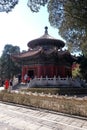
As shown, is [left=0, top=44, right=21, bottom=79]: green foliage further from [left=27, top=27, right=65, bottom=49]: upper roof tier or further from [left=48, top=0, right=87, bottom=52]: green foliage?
[left=48, top=0, right=87, bottom=52]: green foliage

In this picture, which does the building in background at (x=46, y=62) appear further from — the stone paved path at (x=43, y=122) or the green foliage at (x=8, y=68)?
the stone paved path at (x=43, y=122)

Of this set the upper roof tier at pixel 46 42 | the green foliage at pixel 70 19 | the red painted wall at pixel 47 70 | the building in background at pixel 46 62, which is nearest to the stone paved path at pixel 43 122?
the green foliage at pixel 70 19

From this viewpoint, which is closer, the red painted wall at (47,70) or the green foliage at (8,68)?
→ the red painted wall at (47,70)

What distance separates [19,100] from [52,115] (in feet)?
14.4

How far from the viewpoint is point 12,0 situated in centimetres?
1195

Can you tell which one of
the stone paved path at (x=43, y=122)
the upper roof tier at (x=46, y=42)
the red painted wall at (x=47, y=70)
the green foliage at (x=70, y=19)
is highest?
the upper roof tier at (x=46, y=42)

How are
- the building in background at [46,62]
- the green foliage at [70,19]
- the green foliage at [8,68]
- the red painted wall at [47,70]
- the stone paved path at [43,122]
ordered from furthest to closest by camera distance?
the green foliage at [8,68] → the red painted wall at [47,70] → the building in background at [46,62] → the green foliage at [70,19] → the stone paved path at [43,122]

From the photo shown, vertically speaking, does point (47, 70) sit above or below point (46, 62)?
below

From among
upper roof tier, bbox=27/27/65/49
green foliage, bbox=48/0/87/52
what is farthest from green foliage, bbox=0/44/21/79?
green foliage, bbox=48/0/87/52

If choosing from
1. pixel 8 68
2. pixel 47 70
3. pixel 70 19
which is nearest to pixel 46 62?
pixel 47 70

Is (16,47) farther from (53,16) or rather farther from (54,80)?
(53,16)

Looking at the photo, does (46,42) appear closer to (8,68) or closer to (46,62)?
(46,62)

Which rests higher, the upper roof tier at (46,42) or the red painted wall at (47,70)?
the upper roof tier at (46,42)

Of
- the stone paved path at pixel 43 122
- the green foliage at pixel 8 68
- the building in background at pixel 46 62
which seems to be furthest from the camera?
the green foliage at pixel 8 68
